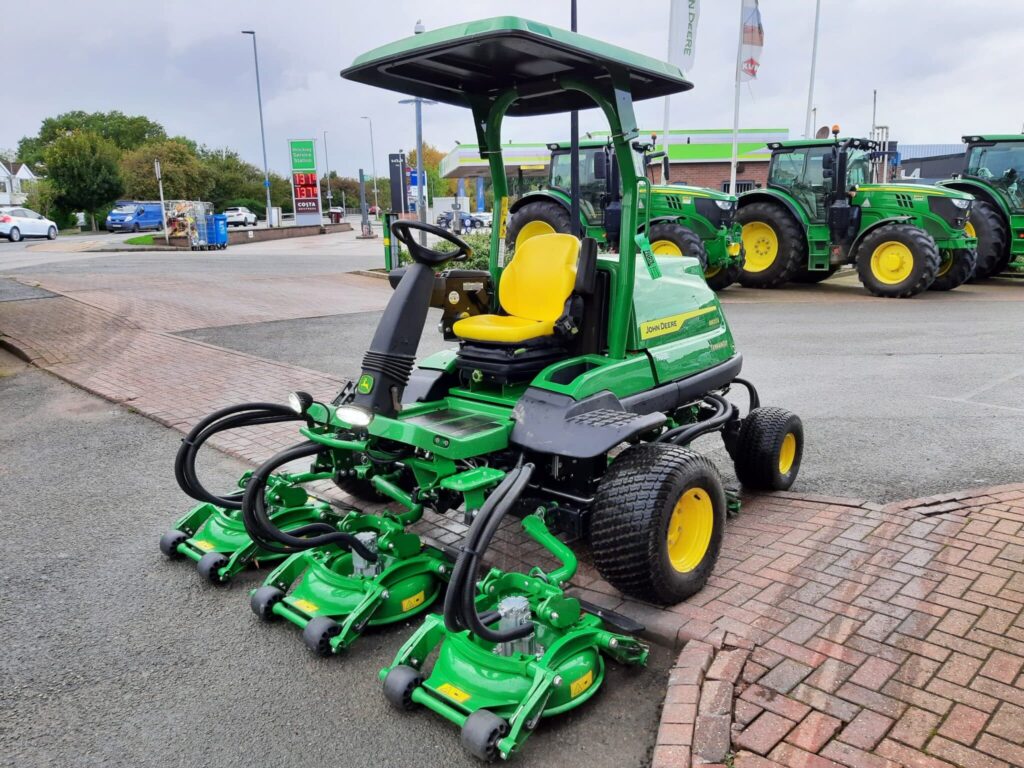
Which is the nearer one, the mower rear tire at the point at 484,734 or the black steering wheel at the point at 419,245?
the mower rear tire at the point at 484,734

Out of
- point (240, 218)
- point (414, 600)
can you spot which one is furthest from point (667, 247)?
point (240, 218)

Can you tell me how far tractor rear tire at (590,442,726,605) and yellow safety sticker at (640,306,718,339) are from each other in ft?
2.75

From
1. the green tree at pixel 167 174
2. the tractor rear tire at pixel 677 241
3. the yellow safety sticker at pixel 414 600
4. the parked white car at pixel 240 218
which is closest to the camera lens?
the yellow safety sticker at pixel 414 600

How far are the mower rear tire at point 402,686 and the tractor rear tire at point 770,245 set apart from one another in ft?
42.3

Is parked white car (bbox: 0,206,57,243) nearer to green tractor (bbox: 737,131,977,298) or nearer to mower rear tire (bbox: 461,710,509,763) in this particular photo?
green tractor (bbox: 737,131,977,298)

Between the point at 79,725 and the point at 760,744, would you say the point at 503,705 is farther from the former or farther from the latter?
the point at 79,725

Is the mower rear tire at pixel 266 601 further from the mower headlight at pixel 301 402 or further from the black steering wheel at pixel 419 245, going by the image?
the black steering wheel at pixel 419 245

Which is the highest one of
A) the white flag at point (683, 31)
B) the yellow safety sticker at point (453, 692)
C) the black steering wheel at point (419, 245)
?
the white flag at point (683, 31)

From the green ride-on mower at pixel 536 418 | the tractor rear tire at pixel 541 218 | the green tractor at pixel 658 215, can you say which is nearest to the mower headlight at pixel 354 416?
the green ride-on mower at pixel 536 418

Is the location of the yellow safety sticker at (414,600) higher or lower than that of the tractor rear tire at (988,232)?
lower

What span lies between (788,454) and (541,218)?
1014 centimetres

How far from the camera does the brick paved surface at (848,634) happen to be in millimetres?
2615

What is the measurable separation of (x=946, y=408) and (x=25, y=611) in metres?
6.88

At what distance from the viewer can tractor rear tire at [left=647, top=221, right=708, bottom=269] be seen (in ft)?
42.1
